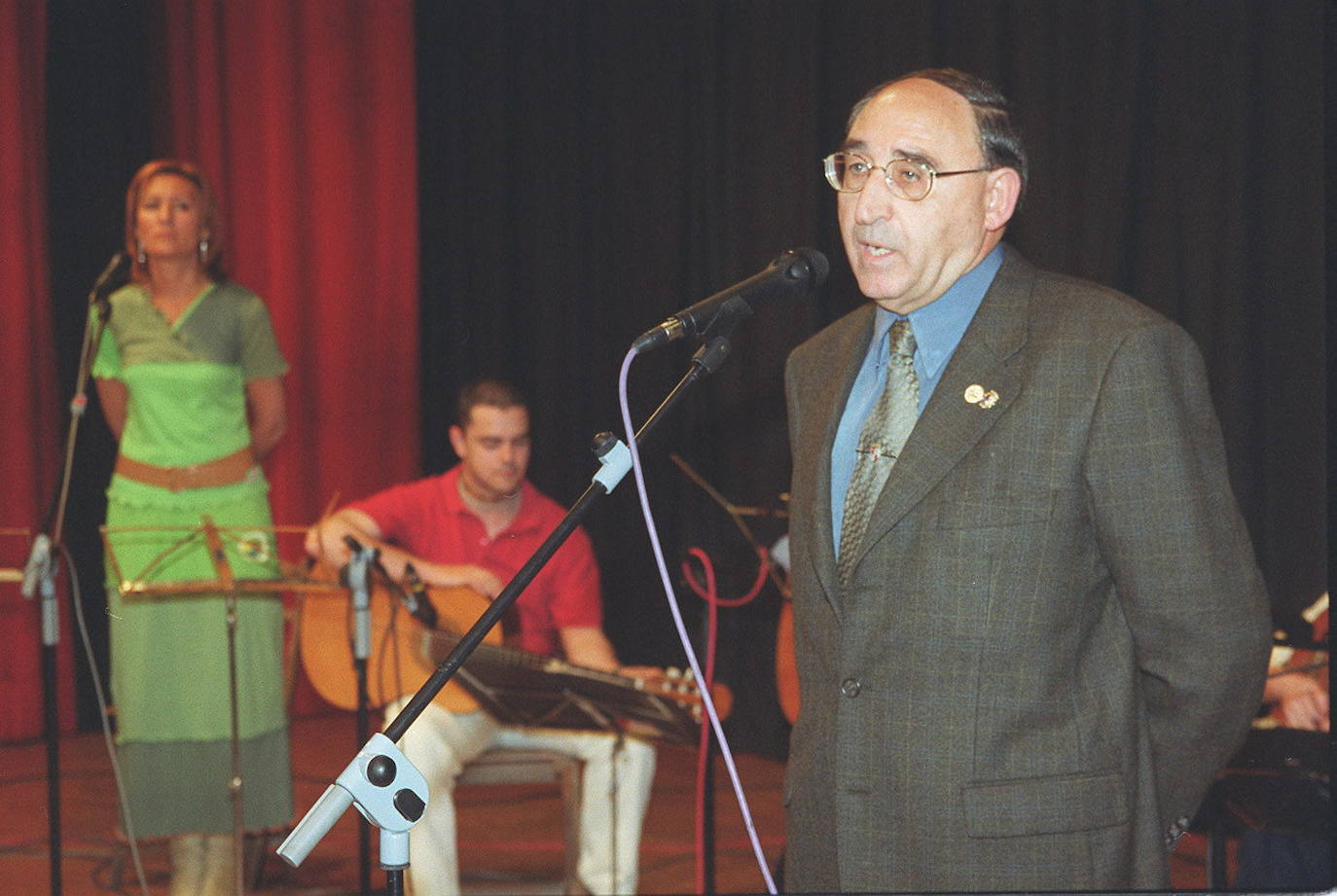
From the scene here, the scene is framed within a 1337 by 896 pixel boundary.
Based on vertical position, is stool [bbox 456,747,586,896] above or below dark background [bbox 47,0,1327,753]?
below

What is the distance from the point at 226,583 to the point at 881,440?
5.59ft

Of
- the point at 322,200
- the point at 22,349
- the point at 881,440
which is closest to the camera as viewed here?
the point at 881,440

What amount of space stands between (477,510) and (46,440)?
7.97 ft

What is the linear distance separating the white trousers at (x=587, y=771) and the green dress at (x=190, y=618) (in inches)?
18.3

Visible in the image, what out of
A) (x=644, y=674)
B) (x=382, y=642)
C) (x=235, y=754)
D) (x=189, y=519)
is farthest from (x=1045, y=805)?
(x=189, y=519)

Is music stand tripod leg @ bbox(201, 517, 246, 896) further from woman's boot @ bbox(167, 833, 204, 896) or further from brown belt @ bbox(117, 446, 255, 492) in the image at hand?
brown belt @ bbox(117, 446, 255, 492)

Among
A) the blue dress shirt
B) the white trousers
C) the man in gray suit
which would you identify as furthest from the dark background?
the man in gray suit

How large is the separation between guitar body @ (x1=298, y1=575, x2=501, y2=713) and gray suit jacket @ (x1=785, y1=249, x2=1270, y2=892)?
60.0 inches

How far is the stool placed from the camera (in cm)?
330

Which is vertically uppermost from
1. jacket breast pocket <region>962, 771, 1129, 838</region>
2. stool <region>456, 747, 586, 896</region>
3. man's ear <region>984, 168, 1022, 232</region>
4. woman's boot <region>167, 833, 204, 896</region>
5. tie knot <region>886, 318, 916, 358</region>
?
man's ear <region>984, 168, 1022, 232</region>

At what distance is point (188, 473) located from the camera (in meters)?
3.51

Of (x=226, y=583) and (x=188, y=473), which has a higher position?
(x=188, y=473)

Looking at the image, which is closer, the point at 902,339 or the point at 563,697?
the point at 902,339

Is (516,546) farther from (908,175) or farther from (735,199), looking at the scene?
(908,175)
